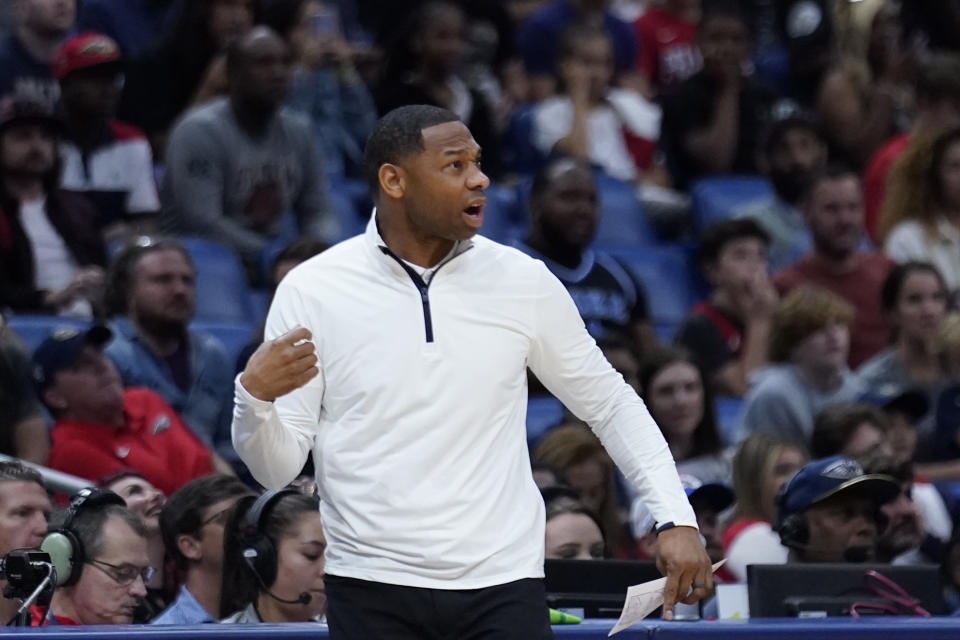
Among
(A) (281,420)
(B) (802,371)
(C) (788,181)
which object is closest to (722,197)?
(C) (788,181)

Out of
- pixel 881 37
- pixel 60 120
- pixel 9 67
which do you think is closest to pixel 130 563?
pixel 60 120

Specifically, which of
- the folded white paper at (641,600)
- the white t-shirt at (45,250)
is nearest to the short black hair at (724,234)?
the white t-shirt at (45,250)

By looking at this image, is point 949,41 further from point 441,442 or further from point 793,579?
point 441,442

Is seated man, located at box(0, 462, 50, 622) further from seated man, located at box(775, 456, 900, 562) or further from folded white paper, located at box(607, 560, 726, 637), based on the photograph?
seated man, located at box(775, 456, 900, 562)

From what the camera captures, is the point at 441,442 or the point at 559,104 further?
the point at 559,104

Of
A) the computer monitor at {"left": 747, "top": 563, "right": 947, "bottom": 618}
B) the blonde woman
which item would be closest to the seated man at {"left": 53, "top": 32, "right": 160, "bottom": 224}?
the blonde woman

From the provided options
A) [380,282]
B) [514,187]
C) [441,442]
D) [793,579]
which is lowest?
[793,579]

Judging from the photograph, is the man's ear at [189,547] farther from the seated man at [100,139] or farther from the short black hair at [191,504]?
the seated man at [100,139]

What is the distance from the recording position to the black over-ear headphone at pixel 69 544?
4.04 meters

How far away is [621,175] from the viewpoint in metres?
9.00

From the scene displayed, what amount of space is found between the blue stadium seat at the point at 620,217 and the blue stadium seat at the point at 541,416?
1.85 metres

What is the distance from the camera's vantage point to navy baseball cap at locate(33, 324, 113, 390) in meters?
5.59

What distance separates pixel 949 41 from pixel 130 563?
7.14 m

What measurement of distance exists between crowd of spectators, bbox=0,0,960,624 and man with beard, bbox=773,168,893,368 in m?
0.01
